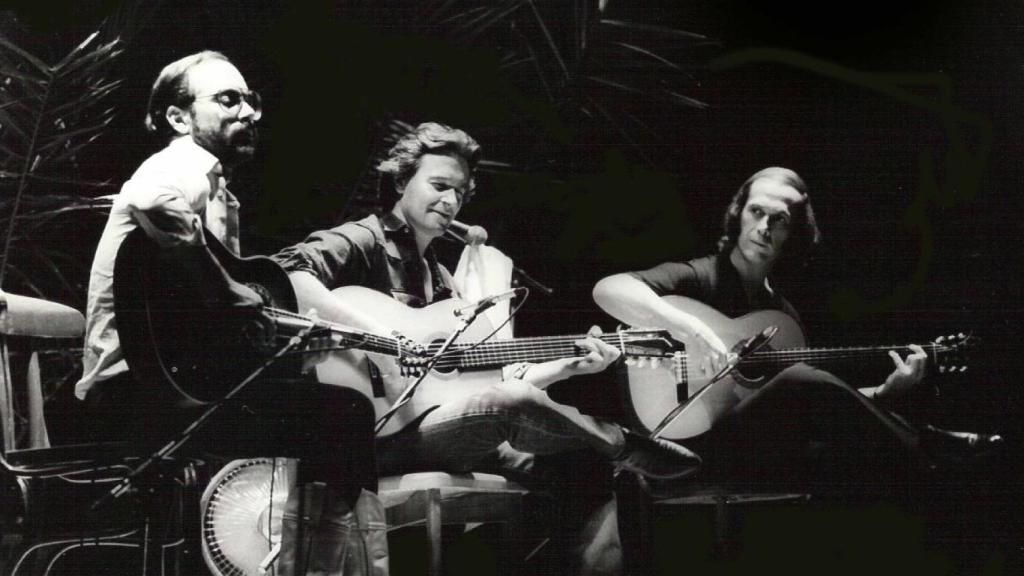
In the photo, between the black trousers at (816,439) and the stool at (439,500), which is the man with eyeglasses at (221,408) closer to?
the stool at (439,500)

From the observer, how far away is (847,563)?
4.26 m

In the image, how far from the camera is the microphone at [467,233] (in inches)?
166

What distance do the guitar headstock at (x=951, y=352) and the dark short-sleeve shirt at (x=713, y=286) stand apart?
23.1 inches

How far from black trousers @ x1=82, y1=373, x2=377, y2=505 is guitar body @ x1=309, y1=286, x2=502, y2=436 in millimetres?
262

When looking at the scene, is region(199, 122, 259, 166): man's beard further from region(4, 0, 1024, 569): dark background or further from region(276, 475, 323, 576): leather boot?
region(276, 475, 323, 576): leather boot

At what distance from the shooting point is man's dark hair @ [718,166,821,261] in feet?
14.7

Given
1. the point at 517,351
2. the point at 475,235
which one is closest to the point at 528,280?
the point at 475,235

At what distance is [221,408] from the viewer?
336 cm

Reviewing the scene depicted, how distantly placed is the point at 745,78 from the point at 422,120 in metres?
1.42

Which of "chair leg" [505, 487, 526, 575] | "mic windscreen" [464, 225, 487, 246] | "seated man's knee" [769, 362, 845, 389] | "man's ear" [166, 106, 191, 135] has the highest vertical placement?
"man's ear" [166, 106, 191, 135]

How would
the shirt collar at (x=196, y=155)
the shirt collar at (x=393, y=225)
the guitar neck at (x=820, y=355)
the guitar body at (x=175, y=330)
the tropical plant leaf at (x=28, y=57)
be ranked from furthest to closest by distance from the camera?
the guitar neck at (x=820, y=355) < the shirt collar at (x=393, y=225) < the tropical plant leaf at (x=28, y=57) < the shirt collar at (x=196, y=155) < the guitar body at (x=175, y=330)

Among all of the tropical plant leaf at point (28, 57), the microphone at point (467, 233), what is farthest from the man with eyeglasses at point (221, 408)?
the microphone at point (467, 233)

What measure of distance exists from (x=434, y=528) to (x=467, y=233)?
4.11ft

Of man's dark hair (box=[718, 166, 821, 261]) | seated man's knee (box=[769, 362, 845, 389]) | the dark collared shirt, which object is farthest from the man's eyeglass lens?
seated man's knee (box=[769, 362, 845, 389])
